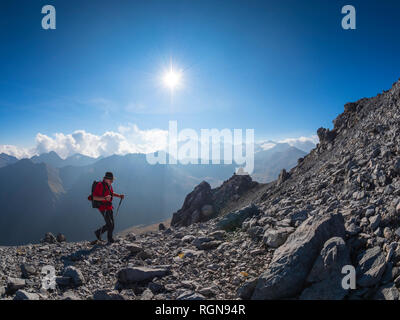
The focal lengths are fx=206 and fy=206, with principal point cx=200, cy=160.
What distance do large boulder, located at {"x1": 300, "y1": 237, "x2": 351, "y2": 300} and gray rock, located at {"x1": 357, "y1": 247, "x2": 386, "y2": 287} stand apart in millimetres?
371

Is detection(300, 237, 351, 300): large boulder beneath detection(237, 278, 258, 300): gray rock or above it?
above

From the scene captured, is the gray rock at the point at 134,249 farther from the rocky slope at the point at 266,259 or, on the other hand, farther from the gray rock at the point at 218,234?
the gray rock at the point at 218,234

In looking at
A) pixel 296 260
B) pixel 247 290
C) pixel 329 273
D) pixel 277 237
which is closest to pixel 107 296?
pixel 247 290

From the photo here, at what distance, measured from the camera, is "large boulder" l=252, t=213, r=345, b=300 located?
239 inches

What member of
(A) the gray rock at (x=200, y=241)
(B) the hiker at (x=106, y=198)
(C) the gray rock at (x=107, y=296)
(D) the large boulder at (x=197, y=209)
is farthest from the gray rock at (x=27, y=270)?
(D) the large boulder at (x=197, y=209)

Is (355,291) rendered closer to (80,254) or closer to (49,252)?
(80,254)

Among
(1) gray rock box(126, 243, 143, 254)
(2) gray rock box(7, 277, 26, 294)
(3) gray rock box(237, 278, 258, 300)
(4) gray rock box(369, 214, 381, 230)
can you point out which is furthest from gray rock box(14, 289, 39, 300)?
(4) gray rock box(369, 214, 381, 230)

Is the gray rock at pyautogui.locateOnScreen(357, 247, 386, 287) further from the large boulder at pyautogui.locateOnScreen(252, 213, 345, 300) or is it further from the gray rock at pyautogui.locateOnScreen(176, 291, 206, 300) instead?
the gray rock at pyautogui.locateOnScreen(176, 291, 206, 300)

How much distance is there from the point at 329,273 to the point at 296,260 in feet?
2.94

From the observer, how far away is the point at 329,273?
19.8 ft

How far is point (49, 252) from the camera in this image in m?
10.0

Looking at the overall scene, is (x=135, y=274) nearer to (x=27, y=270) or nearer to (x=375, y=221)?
(x=27, y=270)
